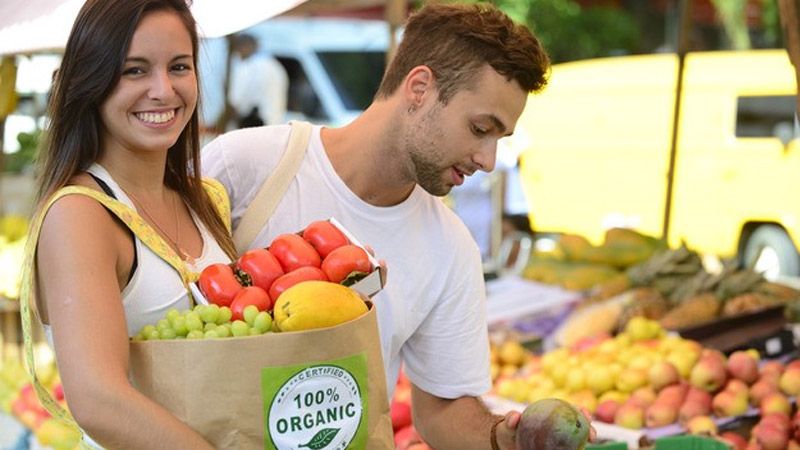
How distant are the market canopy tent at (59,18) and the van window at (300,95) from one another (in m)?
11.4

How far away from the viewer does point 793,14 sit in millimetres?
2984

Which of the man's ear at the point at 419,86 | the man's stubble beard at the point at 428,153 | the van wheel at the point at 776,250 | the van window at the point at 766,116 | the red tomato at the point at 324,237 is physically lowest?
the van wheel at the point at 776,250

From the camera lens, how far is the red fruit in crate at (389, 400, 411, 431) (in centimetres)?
404

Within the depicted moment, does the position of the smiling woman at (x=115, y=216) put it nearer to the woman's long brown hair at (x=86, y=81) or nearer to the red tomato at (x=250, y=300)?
the woman's long brown hair at (x=86, y=81)

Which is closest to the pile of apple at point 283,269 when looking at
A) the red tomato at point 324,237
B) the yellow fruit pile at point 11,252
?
the red tomato at point 324,237

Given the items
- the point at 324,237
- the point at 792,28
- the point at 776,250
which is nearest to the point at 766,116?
the point at 776,250

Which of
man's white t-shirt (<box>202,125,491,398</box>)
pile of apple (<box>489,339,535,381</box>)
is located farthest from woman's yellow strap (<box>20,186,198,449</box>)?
pile of apple (<box>489,339,535,381</box>)

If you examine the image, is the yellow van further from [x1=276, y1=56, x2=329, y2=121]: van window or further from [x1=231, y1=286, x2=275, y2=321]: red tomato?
[x1=231, y1=286, x2=275, y2=321]: red tomato

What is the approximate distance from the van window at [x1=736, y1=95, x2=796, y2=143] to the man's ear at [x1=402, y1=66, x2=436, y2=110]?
7.32 metres

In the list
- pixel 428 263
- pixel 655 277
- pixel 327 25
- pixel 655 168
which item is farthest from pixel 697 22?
pixel 428 263

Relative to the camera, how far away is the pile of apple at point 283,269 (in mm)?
1885

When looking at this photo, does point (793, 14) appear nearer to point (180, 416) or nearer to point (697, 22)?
point (180, 416)

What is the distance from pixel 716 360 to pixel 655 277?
139 centimetres

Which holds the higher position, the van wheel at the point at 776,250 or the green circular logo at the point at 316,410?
the green circular logo at the point at 316,410
